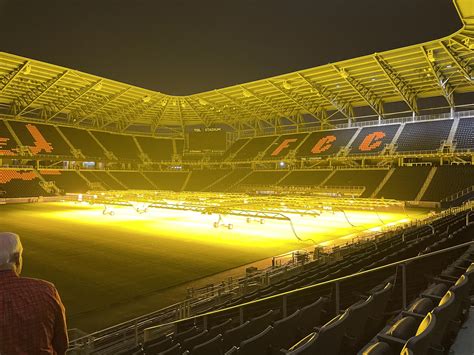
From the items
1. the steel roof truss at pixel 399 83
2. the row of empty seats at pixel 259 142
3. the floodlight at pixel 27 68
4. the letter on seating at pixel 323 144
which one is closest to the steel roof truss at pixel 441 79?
the row of empty seats at pixel 259 142

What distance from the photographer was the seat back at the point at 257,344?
389 centimetres

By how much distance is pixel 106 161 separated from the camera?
62.1m

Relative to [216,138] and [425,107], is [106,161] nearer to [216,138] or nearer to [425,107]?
[216,138]

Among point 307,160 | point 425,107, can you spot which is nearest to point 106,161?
A: point 307,160

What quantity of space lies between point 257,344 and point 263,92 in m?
49.9

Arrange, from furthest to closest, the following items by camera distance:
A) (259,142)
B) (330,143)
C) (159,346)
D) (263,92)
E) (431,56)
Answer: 1. (259,142)
2. (330,143)
3. (263,92)
4. (431,56)
5. (159,346)

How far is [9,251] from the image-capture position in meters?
2.36

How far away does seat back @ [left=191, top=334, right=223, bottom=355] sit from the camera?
4.60m

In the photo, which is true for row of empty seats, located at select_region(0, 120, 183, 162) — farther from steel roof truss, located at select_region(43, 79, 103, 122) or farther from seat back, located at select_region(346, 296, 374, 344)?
seat back, located at select_region(346, 296, 374, 344)

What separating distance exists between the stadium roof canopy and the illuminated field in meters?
19.5

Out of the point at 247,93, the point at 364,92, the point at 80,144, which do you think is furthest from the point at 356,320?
the point at 80,144

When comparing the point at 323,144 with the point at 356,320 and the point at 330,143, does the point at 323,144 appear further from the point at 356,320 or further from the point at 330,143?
the point at 356,320

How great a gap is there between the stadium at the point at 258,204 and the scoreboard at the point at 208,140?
28 cm

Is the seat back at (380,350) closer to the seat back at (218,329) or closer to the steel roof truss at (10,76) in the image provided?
the seat back at (218,329)
